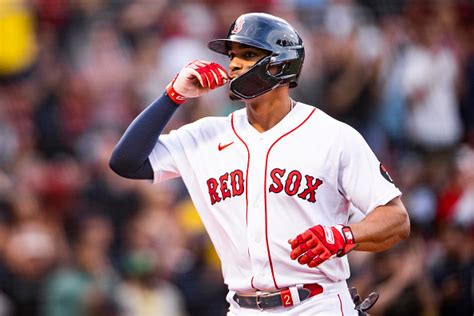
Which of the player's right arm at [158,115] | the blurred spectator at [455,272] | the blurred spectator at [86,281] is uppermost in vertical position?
the player's right arm at [158,115]

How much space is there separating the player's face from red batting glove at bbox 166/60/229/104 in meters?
0.05

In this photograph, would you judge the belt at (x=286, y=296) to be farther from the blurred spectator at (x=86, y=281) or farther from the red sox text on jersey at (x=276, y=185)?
the blurred spectator at (x=86, y=281)

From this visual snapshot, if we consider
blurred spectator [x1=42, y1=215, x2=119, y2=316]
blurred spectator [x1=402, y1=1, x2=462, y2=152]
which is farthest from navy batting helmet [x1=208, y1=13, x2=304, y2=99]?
blurred spectator [x1=402, y1=1, x2=462, y2=152]

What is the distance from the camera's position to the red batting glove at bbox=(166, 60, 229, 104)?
4.62 m

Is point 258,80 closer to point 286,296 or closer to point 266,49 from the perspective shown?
point 266,49

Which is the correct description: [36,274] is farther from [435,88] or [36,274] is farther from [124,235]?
[435,88]

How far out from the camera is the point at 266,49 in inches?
180

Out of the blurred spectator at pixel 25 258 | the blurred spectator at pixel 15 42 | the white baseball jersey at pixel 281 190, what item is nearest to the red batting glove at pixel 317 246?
the white baseball jersey at pixel 281 190

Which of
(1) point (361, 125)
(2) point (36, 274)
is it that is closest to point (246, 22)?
(2) point (36, 274)

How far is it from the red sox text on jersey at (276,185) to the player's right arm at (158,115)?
34 cm

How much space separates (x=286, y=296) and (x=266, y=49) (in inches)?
42.2

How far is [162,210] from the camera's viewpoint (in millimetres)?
8625

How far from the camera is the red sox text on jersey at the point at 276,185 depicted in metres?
4.49

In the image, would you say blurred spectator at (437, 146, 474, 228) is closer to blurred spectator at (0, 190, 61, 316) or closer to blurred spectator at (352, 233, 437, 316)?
blurred spectator at (352, 233, 437, 316)
